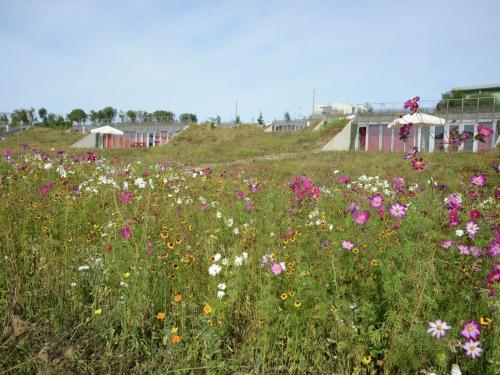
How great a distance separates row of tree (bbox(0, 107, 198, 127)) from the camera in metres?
43.0

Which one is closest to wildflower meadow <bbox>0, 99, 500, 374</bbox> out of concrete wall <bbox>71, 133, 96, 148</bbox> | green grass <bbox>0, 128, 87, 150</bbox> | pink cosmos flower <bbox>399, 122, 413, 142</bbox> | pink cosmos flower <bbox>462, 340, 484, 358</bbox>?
pink cosmos flower <bbox>462, 340, 484, 358</bbox>

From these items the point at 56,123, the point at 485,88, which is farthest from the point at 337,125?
the point at 56,123

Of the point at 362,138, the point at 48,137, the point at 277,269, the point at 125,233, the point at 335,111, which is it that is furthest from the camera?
the point at 48,137

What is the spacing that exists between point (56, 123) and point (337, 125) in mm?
43590

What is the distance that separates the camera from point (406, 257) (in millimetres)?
2523

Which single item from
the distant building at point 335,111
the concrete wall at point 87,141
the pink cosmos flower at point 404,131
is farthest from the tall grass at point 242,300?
the concrete wall at point 87,141

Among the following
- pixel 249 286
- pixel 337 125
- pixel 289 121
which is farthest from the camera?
pixel 289 121

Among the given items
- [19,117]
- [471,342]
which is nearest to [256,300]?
[471,342]

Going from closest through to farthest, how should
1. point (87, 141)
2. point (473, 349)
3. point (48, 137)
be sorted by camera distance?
point (473, 349)
point (87, 141)
point (48, 137)

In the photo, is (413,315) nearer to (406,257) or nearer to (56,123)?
(406,257)

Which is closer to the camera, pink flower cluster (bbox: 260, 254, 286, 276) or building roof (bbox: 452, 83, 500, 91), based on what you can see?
pink flower cluster (bbox: 260, 254, 286, 276)

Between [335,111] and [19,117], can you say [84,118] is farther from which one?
[335,111]

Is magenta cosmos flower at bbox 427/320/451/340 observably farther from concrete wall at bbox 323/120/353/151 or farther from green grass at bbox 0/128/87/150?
green grass at bbox 0/128/87/150

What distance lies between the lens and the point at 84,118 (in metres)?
60.0
